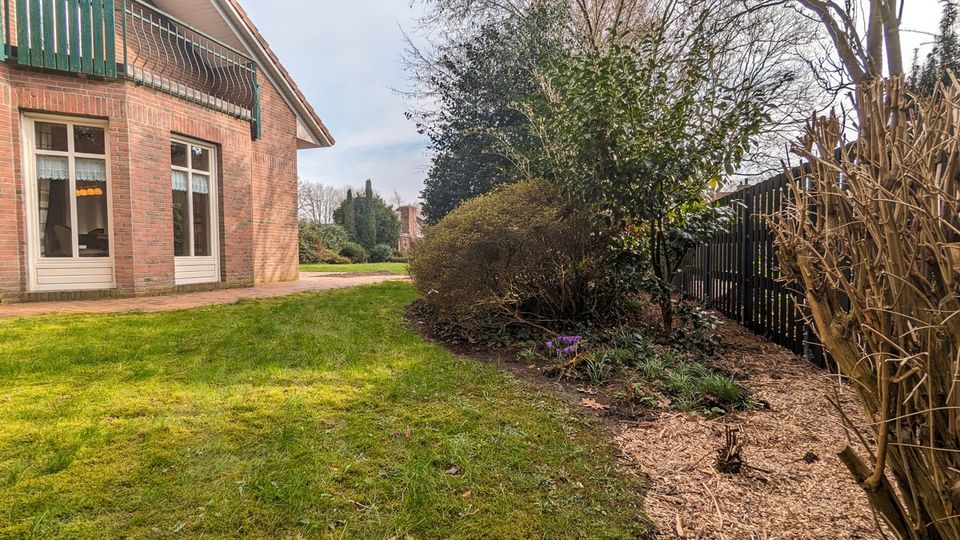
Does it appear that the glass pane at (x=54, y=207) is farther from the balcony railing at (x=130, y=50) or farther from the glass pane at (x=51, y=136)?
the balcony railing at (x=130, y=50)

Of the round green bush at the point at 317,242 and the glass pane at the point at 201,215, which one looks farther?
the round green bush at the point at 317,242

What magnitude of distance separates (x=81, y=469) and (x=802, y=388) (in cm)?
429

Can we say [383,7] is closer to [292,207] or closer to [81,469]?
[292,207]

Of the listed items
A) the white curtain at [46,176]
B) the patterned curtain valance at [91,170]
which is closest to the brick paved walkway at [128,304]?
the white curtain at [46,176]

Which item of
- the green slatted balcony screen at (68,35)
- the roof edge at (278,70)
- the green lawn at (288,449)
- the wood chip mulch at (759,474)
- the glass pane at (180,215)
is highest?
the roof edge at (278,70)

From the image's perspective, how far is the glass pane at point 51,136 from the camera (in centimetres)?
A: 702

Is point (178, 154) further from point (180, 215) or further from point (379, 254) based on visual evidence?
point (379, 254)

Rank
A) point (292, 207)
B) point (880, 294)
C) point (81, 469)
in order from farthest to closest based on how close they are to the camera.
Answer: point (292, 207)
point (81, 469)
point (880, 294)

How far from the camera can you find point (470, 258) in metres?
4.99

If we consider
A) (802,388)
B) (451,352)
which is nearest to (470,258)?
(451,352)

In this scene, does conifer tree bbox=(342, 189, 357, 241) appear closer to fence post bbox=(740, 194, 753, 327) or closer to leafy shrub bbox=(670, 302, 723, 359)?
fence post bbox=(740, 194, 753, 327)

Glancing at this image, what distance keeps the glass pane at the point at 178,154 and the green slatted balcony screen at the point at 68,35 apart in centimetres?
151

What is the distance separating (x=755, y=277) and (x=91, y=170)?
31.2 ft

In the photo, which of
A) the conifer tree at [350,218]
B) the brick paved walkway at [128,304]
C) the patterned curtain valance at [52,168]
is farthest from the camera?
the conifer tree at [350,218]
